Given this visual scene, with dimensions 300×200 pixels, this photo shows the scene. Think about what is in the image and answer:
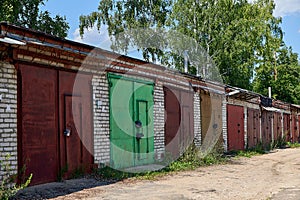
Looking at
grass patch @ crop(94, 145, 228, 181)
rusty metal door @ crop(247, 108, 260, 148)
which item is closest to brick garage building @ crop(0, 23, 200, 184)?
grass patch @ crop(94, 145, 228, 181)

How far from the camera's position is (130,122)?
10.6 meters

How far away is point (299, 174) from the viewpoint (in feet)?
35.8

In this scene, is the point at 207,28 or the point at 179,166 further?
the point at 207,28

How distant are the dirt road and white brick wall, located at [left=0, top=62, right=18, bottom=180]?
1.15 m

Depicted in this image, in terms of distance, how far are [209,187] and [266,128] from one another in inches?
622

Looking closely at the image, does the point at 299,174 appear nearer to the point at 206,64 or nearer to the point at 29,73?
the point at 29,73

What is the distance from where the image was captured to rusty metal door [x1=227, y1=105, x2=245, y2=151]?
58.5 feet

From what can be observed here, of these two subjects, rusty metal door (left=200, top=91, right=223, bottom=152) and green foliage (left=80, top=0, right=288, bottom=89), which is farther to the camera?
green foliage (left=80, top=0, right=288, bottom=89)

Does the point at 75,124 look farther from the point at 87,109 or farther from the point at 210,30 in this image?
the point at 210,30

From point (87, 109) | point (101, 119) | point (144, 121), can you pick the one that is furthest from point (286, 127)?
point (87, 109)

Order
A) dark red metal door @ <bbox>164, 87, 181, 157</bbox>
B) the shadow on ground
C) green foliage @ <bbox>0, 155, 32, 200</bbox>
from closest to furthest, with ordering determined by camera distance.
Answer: green foliage @ <bbox>0, 155, 32, 200</bbox> < the shadow on ground < dark red metal door @ <bbox>164, 87, 181, 157</bbox>

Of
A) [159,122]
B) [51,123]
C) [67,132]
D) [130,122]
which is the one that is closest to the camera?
[51,123]

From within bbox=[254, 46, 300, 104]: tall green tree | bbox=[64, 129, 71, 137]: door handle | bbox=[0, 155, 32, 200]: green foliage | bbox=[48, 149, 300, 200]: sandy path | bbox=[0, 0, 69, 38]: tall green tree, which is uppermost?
bbox=[0, 0, 69, 38]: tall green tree

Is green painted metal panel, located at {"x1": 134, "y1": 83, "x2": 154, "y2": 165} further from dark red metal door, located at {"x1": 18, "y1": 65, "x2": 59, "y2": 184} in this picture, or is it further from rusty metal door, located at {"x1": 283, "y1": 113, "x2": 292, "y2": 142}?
rusty metal door, located at {"x1": 283, "y1": 113, "x2": 292, "y2": 142}
